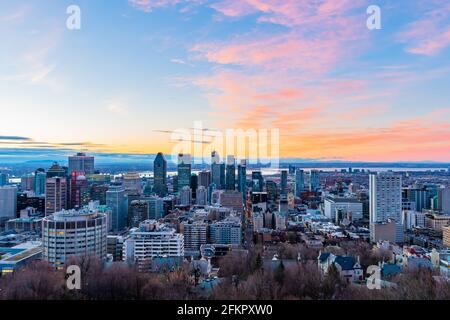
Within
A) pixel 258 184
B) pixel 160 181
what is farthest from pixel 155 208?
pixel 258 184

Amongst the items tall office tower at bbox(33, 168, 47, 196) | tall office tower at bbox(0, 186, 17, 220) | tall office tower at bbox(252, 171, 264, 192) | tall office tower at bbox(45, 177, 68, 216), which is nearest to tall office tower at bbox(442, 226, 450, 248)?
tall office tower at bbox(252, 171, 264, 192)

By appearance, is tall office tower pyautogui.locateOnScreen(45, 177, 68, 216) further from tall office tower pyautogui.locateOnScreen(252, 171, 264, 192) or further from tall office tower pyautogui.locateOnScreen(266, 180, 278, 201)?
tall office tower pyautogui.locateOnScreen(266, 180, 278, 201)

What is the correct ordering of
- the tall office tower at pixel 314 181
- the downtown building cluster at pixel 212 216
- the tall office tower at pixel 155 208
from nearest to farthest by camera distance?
the downtown building cluster at pixel 212 216 < the tall office tower at pixel 155 208 < the tall office tower at pixel 314 181

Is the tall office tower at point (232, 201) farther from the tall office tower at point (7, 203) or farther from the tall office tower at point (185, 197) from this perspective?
the tall office tower at point (7, 203)

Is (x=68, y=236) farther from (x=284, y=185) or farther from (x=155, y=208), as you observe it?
(x=284, y=185)

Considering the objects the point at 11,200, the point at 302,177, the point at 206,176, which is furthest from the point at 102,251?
the point at 302,177

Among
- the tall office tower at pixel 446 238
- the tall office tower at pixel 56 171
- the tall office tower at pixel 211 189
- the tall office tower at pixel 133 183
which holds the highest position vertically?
the tall office tower at pixel 56 171

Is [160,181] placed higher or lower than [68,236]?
higher

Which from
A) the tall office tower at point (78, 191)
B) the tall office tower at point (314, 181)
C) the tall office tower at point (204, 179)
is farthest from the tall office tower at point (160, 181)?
the tall office tower at point (314, 181)
